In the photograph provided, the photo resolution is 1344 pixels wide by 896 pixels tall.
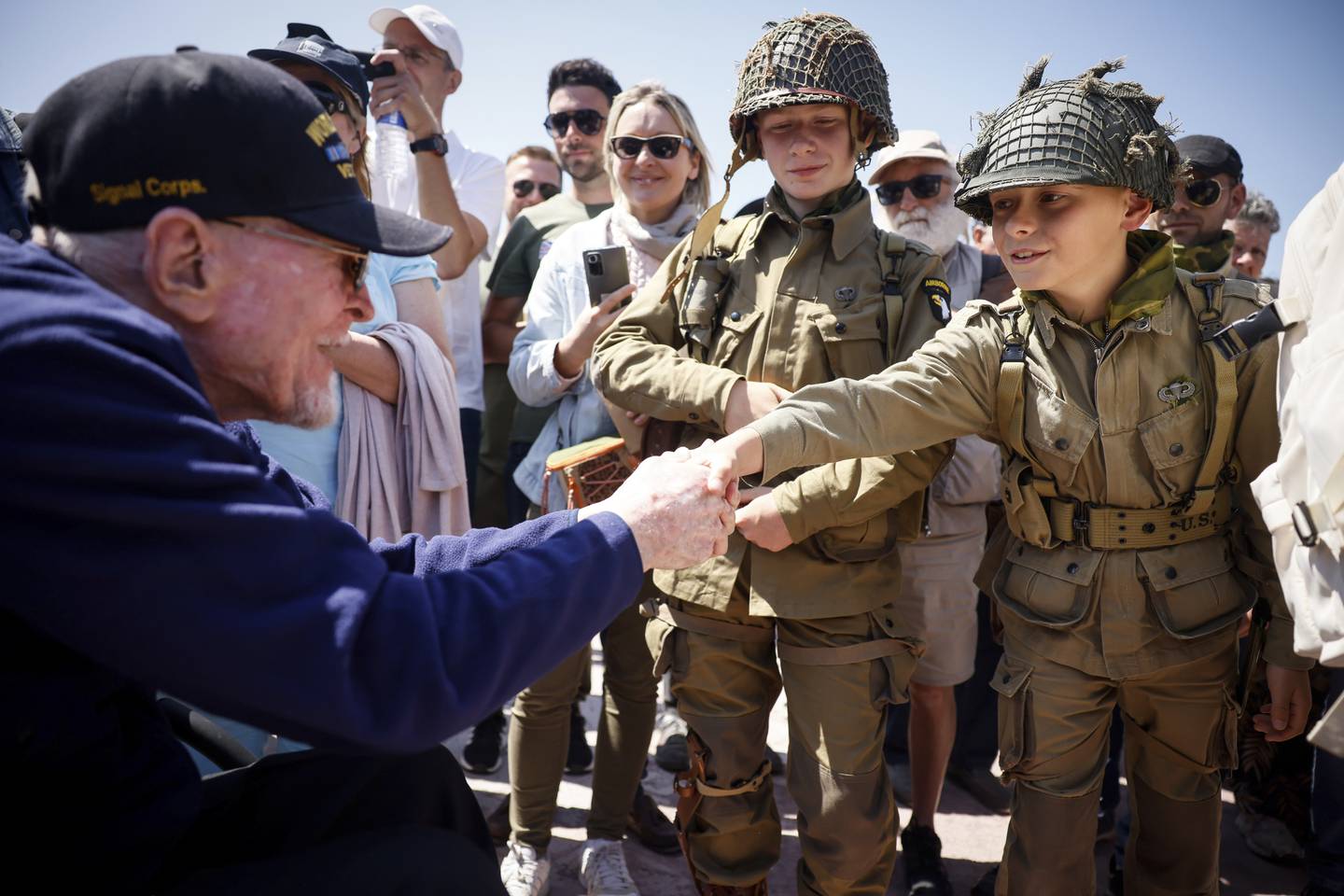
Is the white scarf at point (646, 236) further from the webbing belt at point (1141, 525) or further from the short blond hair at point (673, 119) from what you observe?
the webbing belt at point (1141, 525)

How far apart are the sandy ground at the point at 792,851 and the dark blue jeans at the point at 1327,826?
0.42m

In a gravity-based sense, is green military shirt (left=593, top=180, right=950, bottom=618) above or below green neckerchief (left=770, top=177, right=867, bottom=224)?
below

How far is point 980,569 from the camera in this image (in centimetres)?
312

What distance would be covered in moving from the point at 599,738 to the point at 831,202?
2.18 meters

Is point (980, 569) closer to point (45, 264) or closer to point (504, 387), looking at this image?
point (45, 264)

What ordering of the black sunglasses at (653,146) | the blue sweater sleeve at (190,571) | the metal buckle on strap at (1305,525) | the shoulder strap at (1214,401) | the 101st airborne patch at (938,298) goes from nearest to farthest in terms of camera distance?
the blue sweater sleeve at (190,571) → the metal buckle on strap at (1305,525) → the shoulder strap at (1214,401) → the 101st airborne patch at (938,298) → the black sunglasses at (653,146)

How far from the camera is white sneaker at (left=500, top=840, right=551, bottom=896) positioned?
11.7ft

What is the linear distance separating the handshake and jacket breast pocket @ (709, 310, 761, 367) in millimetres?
826

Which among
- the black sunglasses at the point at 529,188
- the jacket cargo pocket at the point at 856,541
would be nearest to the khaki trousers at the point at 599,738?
the jacket cargo pocket at the point at 856,541

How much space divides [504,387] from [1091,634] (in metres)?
3.68

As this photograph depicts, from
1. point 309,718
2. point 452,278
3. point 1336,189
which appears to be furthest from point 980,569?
point 452,278

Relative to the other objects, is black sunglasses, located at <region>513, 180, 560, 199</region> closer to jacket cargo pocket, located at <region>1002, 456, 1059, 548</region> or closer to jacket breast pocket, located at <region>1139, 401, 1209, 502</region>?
jacket cargo pocket, located at <region>1002, 456, 1059, 548</region>

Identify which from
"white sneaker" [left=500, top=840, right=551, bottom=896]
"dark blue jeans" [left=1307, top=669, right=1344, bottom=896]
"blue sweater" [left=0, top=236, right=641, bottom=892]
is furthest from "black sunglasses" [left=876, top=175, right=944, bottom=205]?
"blue sweater" [left=0, top=236, right=641, bottom=892]

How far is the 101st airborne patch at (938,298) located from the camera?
10.1 feet
